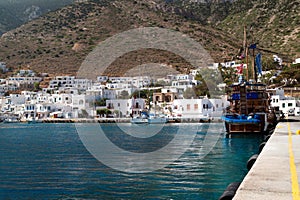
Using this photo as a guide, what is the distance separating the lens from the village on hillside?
76.4 metres

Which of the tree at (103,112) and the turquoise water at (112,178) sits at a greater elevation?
the tree at (103,112)

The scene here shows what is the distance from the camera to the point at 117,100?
88.8 meters

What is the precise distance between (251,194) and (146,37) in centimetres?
11141

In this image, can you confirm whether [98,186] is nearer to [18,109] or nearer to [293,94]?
[293,94]

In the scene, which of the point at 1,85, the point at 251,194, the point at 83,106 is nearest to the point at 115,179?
the point at 251,194

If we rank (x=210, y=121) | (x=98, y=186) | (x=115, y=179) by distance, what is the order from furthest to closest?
(x=210, y=121), (x=115, y=179), (x=98, y=186)

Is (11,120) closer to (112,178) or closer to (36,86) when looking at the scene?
(36,86)

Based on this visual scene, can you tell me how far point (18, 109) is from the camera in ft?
325

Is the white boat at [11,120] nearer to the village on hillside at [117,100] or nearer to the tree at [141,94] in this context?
the village on hillside at [117,100]

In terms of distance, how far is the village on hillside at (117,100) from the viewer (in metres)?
76.4

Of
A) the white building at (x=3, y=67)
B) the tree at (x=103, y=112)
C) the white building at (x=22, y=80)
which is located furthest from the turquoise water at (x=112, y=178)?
the white building at (x=3, y=67)

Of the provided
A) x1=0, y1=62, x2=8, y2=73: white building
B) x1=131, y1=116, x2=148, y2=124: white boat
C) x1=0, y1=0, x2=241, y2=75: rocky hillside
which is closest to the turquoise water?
x1=131, y1=116, x2=148, y2=124: white boat

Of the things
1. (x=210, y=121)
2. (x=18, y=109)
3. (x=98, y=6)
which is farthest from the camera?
(x=98, y=6)

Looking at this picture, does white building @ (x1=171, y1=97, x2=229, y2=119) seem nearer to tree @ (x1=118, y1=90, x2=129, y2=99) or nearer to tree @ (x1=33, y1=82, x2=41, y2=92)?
tree @ (x1=118, y1=90, x2=129, y2=99)
